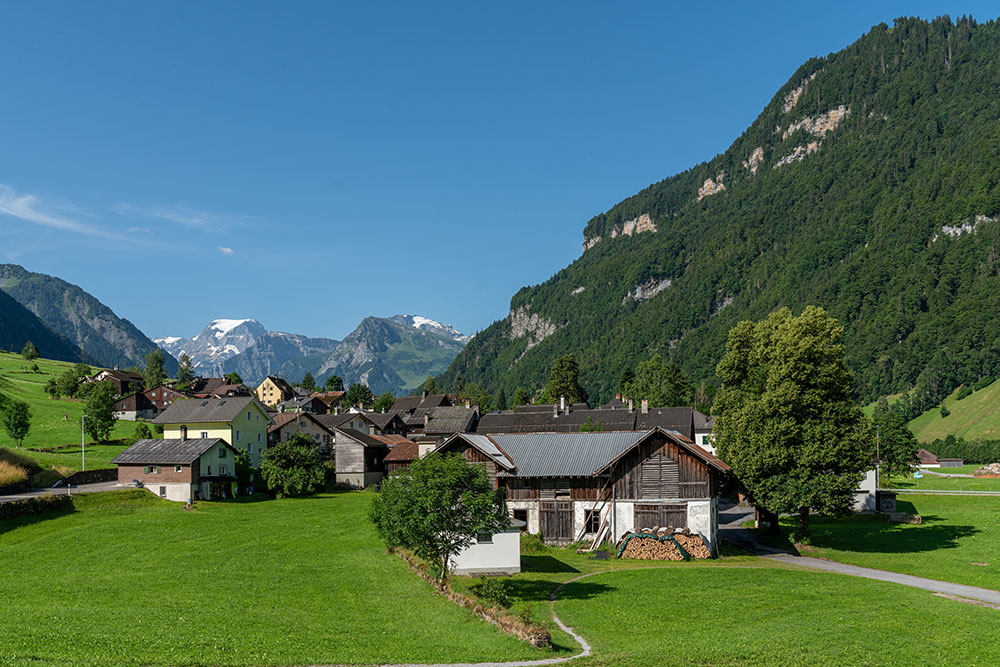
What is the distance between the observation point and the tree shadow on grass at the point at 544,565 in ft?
149

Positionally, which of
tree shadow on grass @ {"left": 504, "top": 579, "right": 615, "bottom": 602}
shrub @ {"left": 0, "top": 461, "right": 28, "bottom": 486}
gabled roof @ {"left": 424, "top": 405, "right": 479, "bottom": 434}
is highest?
gabled roof @ {"left": 424, "top": 405, "right": 479, "bottom": 434}

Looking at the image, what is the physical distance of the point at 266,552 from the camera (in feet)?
149

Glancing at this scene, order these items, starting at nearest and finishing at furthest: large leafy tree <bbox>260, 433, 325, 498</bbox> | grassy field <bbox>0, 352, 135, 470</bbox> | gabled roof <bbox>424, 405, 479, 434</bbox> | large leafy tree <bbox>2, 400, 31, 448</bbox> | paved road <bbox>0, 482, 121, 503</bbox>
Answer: paved road <bbox>0, 482, 121, 503</bbox>
large leafy tree <bbox>260, 433, 325, 498</bbox>
grassy field <bbox>0, 352, 135, 470</bbox>
large leafy tree <bbox>2, 400, 31, 448</bbox>
gabled roof <bbox>424, 405, 479, 434</bbox>

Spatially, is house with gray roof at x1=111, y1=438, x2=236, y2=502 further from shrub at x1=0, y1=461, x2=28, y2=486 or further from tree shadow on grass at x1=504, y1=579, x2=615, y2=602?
tree shadow on grass at x1=504, y1=579, x2=615, y2=602

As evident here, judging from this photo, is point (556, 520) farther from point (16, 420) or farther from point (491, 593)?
point (16, 420)

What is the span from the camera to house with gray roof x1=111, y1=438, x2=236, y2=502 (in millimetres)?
69000

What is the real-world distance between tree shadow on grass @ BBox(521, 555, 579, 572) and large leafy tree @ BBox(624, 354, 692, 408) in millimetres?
104994

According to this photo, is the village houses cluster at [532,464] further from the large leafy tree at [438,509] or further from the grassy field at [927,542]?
the grassy field at [927,542]

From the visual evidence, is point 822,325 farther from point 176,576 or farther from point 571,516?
point 176,576

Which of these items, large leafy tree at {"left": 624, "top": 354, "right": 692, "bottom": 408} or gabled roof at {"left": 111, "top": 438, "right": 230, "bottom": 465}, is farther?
large leafy tree at {"left": 624, "top": 354, "right": 692, "bottom": 408}

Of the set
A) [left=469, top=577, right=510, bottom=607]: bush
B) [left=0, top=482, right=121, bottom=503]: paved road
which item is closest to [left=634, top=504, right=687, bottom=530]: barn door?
[left=469, top=577, right=510, bottom=607]: bush

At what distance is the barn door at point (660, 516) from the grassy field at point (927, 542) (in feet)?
29.9

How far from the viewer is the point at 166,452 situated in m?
71.1

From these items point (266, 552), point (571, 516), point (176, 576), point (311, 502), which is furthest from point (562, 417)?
point (176, 576)
